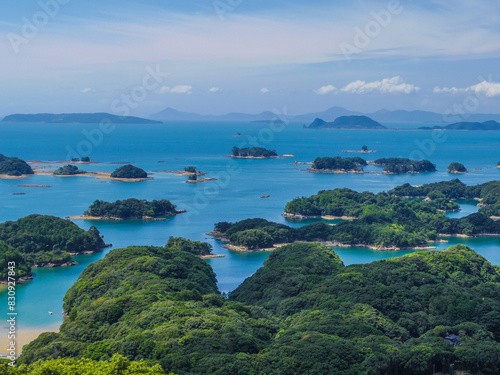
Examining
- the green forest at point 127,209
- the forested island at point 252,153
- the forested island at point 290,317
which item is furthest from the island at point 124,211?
the forested island at point 252,153

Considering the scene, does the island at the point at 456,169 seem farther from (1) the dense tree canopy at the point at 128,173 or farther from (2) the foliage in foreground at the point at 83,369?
(2) the foliage in foreground at the point at 83,369

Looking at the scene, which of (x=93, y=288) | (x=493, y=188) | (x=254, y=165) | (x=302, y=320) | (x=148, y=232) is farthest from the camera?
(x=254, y=165)

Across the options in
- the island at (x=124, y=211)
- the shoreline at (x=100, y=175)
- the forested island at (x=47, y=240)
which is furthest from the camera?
the shoreline at (x=100, y=175)

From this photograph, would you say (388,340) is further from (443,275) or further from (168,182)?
(168,182)

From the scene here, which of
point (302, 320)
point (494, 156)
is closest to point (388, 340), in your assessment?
point (302, 320)

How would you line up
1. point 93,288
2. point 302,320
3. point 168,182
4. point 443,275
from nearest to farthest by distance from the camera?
point 302,320 < point 93,288 < point 443,275 < point 168,182

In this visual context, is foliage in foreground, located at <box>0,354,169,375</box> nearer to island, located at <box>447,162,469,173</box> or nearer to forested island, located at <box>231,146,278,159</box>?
island, located at <box>447,162,469,173</box>

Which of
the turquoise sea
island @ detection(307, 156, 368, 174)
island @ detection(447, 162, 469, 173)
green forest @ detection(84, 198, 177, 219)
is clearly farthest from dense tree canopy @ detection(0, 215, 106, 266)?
island @ detection(447, 162, 469, 173)

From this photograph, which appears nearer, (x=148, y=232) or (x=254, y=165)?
(x=148, y=232)
